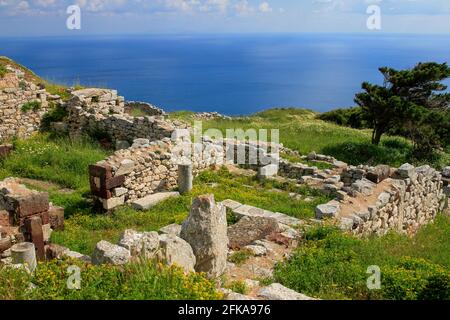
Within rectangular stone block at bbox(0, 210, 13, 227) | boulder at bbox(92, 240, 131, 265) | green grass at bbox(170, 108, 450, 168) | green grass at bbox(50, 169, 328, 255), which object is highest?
boulder at bbox(92, 240, 131, 265)

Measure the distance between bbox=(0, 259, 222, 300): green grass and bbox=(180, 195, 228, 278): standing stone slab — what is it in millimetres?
1239

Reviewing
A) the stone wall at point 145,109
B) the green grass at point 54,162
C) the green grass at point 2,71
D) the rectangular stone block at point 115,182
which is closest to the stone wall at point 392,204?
the rectangular stone block at point 115,182

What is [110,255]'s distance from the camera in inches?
259

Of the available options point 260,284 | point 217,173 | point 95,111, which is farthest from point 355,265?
point 95,111

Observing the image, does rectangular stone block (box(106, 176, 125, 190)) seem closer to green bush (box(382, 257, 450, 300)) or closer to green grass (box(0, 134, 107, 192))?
green grass (box(0, 134, 107, 192))

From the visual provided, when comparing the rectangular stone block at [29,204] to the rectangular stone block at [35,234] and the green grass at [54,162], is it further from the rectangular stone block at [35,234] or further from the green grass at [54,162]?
the green grass at [54,162]

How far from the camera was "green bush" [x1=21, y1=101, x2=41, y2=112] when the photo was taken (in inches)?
774

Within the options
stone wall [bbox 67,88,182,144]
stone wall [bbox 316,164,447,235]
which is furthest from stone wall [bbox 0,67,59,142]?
stone wall [bbox 316,164,447,235]

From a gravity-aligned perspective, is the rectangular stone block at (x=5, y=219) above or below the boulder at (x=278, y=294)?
below

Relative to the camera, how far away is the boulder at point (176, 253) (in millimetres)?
6266

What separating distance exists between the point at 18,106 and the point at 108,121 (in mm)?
4114

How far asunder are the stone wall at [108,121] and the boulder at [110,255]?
36.0 ft
